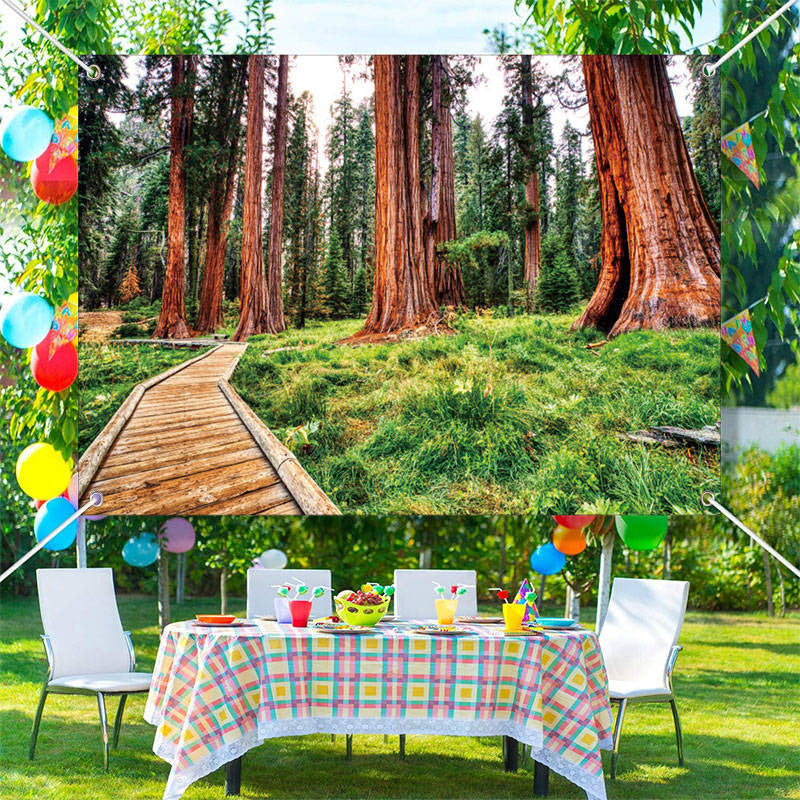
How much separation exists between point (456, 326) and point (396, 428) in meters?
0.63

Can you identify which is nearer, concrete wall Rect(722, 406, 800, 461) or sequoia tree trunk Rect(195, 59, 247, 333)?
concrete wall Rect(722, 406, 800, 461)

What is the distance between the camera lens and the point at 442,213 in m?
5.22

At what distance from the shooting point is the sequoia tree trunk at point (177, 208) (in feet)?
16.6

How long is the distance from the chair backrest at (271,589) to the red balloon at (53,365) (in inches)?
56.7

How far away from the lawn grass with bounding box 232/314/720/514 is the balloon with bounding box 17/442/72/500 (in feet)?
3.52

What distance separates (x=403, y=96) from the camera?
203 inches

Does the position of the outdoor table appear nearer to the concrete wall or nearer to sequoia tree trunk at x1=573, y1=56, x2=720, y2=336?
the concrete wall

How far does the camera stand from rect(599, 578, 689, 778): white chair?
3875mm

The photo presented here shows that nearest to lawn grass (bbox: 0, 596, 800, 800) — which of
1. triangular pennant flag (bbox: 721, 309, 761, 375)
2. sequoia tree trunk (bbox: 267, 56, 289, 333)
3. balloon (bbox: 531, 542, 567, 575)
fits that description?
balloon (bbox: 531, 542, 567, 575)

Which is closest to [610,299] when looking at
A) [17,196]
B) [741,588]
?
[17,196]

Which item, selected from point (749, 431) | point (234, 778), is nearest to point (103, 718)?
point (234, 778)

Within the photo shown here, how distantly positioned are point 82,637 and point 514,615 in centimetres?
182

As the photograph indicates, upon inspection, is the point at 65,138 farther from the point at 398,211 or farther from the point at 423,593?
the point at 423,593

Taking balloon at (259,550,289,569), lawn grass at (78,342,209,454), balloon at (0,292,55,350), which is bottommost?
balloon at (259,550,289,569)
